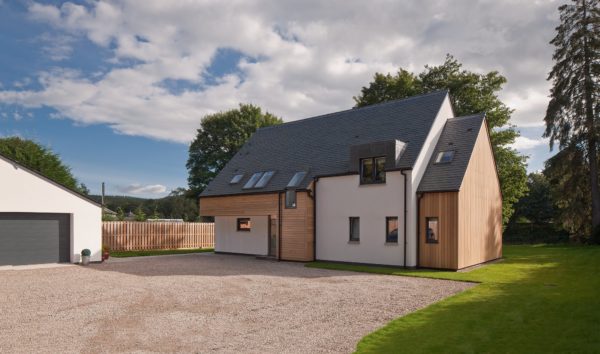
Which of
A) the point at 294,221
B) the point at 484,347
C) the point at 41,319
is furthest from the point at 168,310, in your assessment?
the point at 294,221

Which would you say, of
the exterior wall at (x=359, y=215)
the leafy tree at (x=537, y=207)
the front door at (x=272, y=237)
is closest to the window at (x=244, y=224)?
the front door at (x=272, y=237)

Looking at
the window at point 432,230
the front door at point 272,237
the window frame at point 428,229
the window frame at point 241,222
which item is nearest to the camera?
the window frame at point 428,229

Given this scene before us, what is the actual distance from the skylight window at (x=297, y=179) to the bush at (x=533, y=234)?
27.3 metres

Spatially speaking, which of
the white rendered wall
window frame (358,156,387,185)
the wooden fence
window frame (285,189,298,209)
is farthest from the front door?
the wooden fence

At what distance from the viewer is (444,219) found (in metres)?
17.2

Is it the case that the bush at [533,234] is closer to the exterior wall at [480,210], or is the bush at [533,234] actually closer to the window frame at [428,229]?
the exterior wall at [480,210]

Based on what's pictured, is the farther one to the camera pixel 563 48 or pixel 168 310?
pixel 563 48

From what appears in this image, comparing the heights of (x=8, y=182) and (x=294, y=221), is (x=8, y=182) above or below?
above

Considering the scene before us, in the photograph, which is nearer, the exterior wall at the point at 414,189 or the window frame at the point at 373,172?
the exterior wall at the point at 414,189

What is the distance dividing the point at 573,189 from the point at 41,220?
101ft

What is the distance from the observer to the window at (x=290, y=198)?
20781 mm

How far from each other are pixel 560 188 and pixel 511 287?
20373 millimetres

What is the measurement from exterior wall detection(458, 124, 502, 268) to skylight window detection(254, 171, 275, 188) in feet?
33.0

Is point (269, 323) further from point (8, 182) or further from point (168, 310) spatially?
point (8, 182)
